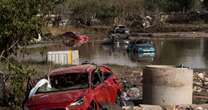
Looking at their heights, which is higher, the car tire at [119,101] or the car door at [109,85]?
the car door at [109,85]

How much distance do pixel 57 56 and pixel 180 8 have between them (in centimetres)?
9410

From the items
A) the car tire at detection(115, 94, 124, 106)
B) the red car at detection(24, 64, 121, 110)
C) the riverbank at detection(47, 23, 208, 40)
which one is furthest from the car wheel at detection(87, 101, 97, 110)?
the riverbank at detection(47, 23, 208, 40)

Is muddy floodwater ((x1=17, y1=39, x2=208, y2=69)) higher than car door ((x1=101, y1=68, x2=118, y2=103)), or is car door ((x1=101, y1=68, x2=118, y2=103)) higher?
car door ((x1=101, y1=68, x2=118, y2=103))

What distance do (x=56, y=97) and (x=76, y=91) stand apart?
20.1 inches

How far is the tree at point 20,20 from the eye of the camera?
1576 cm

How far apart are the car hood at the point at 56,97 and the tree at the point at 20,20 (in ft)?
8.73

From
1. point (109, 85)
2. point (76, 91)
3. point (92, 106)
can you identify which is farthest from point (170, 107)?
point (76, 91)

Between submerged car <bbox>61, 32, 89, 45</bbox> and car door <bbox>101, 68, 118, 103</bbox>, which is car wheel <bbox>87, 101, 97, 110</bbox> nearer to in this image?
car door <bbox>101, 68, 118, 103</bbox>

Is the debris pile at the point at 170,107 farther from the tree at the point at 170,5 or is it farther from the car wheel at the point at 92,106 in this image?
the tree at the point at 170,5

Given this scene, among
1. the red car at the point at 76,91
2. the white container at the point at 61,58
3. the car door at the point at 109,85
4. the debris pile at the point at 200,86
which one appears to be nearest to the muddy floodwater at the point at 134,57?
the white container at the point at 61,58

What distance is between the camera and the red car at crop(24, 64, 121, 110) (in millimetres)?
13281

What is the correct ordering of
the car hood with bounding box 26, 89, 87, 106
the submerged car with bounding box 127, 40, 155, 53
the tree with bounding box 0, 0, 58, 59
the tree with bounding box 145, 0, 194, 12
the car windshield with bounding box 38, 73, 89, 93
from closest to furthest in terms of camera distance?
the car hood with bounding box 26, 89, 87, 106 < the car windshield with bounding box 38, 73, 89, 93 < the tree with bounding box 0, 0, 58, 59 < the submerged car with bounding box 127, 40, 155, 53 < the tree with bounding box 145, 0, 194, 12

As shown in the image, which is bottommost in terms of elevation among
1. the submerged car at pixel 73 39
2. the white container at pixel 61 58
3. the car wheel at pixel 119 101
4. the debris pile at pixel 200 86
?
the submerged car at pixel 73 39

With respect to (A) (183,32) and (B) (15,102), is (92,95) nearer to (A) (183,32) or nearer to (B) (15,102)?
(B) (15,102)
